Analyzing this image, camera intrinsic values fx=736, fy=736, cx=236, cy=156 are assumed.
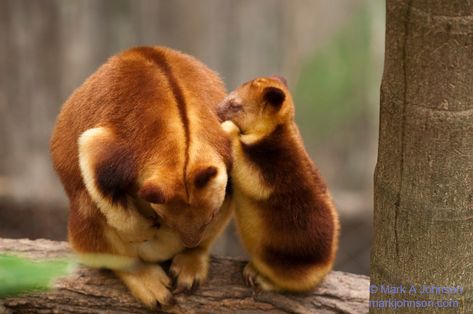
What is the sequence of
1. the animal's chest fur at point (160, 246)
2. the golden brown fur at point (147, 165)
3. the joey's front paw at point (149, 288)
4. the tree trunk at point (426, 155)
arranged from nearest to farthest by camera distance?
the tree trunk at point (426, 155)
the golden brown fur at point (147, 165)
the animal's chest fur at point (160, 246)
the joey's front paw at point (149, 288)

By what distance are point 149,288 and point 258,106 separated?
4.22ft

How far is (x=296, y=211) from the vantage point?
417 cm

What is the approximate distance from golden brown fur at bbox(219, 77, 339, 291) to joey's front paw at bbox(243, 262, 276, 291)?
0.08 m

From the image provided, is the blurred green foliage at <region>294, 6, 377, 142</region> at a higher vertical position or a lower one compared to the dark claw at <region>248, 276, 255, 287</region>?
higher

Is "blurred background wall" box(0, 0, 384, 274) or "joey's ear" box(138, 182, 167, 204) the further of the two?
"blurred background wall" box(0, 0, 384, 274)

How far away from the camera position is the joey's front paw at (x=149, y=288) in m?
4.41

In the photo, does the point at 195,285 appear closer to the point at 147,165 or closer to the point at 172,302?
the point at 172,302

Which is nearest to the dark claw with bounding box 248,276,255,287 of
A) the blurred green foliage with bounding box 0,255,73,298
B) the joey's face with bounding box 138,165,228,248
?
the joey's face with bounding box 138,165,228,248

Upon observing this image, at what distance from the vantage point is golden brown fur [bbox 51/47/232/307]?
147 inches

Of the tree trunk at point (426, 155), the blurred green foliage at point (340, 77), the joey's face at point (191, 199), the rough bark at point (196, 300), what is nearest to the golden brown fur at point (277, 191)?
the rough bark at point (196, 300)

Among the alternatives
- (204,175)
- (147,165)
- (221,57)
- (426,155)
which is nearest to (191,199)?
(204,175)

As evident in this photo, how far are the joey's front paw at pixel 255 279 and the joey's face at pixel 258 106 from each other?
2.97 ft

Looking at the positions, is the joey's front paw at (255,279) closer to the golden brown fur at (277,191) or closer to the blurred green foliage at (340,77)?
the golden brown fur at (277,191)

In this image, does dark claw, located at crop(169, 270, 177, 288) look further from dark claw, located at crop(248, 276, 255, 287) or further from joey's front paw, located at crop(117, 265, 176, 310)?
dark claw, located at crop(248, 276, 255, 287)
